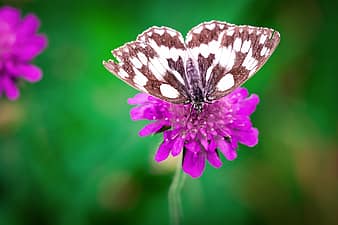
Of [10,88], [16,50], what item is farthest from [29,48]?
[10,88]

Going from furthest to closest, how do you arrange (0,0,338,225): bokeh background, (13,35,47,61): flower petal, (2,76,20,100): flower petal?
(0,0,338,225): bokeh background
(13,35,47,61): flower petal
(2,76,20,100): flower petal

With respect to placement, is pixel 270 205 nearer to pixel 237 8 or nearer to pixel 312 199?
pixel 312 199

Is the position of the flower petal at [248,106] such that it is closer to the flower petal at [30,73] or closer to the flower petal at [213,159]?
the flower petal at [213,159]

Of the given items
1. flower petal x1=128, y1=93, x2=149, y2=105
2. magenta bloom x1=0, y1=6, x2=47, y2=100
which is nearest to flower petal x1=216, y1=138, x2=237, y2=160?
flower petal x1=128, y1=93, x2=149, y2=105

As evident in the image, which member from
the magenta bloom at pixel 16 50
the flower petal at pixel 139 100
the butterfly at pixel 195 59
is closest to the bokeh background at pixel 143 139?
the magenta bloom at pixel 16 50

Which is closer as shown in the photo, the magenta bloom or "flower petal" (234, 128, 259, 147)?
"flower petal" (234, 128, 259, 147)

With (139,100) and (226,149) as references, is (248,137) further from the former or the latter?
(139,100)

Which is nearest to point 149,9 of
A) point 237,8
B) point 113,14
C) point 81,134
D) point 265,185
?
point 113,14

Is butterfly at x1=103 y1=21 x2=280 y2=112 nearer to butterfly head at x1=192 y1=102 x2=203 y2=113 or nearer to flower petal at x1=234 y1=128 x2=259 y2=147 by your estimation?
butterfly head at x1=192 y1=102 x2=203 y2=113
